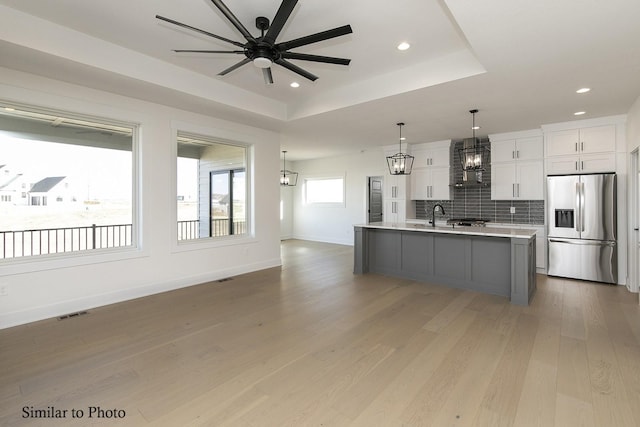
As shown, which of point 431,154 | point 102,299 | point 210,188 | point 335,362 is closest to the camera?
point 335,362

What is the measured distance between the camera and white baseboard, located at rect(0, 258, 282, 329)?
10.9ft

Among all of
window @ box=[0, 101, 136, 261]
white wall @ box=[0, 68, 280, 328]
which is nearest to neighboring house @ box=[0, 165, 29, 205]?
window @ box=[0, 101, 136, 261]

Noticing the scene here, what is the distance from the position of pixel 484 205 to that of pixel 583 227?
1858mm

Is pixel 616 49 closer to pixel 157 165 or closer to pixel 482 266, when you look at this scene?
pixel 482 266

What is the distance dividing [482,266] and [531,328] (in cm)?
135

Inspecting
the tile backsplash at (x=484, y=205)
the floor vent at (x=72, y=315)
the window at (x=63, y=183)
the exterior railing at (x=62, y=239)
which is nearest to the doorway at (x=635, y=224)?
the tile backsplash at (x=484, y=205)

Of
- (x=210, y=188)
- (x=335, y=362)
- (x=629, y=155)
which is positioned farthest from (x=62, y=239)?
(x=629, y=155)

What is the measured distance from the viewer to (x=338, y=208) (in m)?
9.55

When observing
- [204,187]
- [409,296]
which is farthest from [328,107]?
[409,296]

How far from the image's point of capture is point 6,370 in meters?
2.42

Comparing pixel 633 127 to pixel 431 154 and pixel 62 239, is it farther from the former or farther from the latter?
pixel 62 239

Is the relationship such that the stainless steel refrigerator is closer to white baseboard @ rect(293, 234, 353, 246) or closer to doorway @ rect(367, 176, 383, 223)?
doorway @ rect(367, 176, 383, 223)

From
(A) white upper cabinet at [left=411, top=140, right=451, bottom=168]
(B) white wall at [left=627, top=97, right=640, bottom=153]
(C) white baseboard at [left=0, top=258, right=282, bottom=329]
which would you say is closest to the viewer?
(C) white baseboard at [left=0, top=258, right=282, bottom=329]

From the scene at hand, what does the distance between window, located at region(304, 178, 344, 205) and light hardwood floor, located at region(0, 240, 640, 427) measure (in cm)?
564
